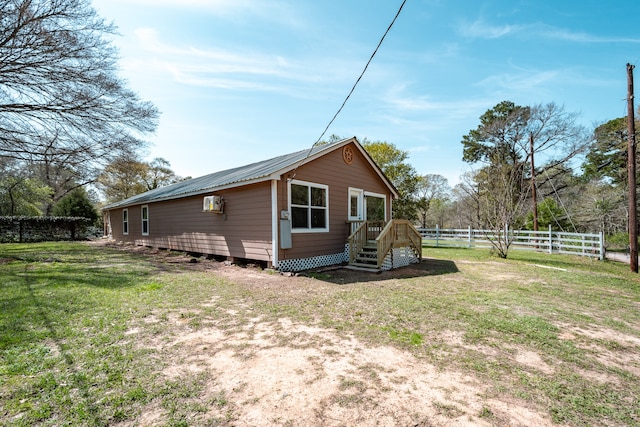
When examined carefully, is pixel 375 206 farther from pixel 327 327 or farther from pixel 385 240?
pixel 327 327

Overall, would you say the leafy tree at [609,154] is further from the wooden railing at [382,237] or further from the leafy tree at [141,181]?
the leafy tree at [141,181]

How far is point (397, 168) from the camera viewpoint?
23516mm

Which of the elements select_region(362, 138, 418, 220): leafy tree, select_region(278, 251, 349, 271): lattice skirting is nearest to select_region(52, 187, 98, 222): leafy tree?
select_region(362, 138, 418, 220): leafy tree

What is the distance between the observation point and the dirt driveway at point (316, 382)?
80.0 inches

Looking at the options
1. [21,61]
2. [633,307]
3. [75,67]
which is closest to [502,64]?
[633,307]

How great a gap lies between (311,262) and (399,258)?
113 inches

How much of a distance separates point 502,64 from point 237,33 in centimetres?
839

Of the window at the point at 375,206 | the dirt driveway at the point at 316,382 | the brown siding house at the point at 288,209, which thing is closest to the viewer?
the dirt driveway at the point at 316,382

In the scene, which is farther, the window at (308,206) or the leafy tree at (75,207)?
the leafy tree at (75,207)

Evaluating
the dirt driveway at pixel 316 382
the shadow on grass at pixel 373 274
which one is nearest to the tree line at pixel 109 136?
the shadow on grass at pixel 373 274

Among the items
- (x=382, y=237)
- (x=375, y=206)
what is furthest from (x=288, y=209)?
(x=375, y=206)

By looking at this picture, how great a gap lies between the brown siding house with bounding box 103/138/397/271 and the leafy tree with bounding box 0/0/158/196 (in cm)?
322

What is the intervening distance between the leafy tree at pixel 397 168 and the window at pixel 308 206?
1513 cm

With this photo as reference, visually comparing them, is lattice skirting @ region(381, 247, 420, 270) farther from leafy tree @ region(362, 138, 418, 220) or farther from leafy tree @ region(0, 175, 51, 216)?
leafy tree @ region(0, 175, 51, 216)
